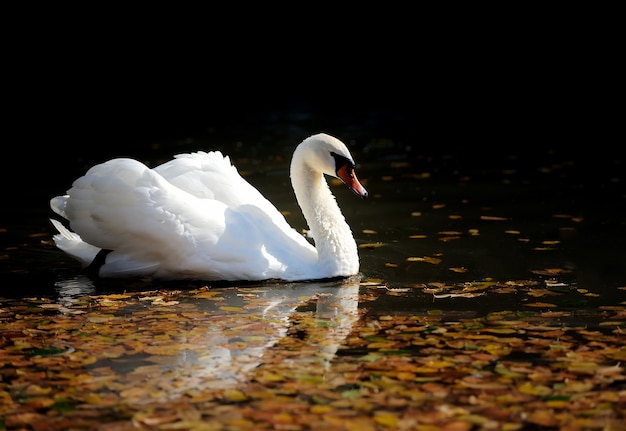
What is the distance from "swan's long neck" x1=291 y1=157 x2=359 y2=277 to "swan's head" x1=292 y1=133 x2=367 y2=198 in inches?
3.3

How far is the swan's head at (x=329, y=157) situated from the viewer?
326 inches

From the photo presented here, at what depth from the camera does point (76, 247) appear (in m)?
8.77

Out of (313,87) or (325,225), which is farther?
(313,87)

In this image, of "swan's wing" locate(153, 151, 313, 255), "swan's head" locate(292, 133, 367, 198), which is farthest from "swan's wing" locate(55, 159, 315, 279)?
"swan's head" locate(292, 133, 367, 198)

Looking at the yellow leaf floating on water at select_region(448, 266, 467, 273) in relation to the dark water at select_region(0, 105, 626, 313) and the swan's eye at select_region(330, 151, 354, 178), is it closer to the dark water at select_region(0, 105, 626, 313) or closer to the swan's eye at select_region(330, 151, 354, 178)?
the dark water at select_region(0, 105, 626, 313)

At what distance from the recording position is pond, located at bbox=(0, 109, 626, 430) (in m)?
5.40

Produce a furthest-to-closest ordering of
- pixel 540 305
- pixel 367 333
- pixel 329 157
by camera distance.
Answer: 1. pixel 329 157
2. pixel 540 305
3. pixel 367 333

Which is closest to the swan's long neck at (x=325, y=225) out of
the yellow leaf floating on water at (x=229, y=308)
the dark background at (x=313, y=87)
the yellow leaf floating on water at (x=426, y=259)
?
the yellow leaf floating on water at (x=426, y=259)

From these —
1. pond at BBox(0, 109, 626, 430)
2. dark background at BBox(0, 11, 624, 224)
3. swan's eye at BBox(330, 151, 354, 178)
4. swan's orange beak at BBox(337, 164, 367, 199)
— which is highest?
dark background at BBox(0, 11, 624, 224)

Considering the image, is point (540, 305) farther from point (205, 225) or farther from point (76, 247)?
point (76, 247)

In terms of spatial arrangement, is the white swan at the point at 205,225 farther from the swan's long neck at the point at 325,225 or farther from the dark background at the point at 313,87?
the dark background at the point at 313,87

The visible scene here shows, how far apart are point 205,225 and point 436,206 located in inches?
135

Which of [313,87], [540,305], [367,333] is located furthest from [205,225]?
[313,87]

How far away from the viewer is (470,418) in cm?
523
